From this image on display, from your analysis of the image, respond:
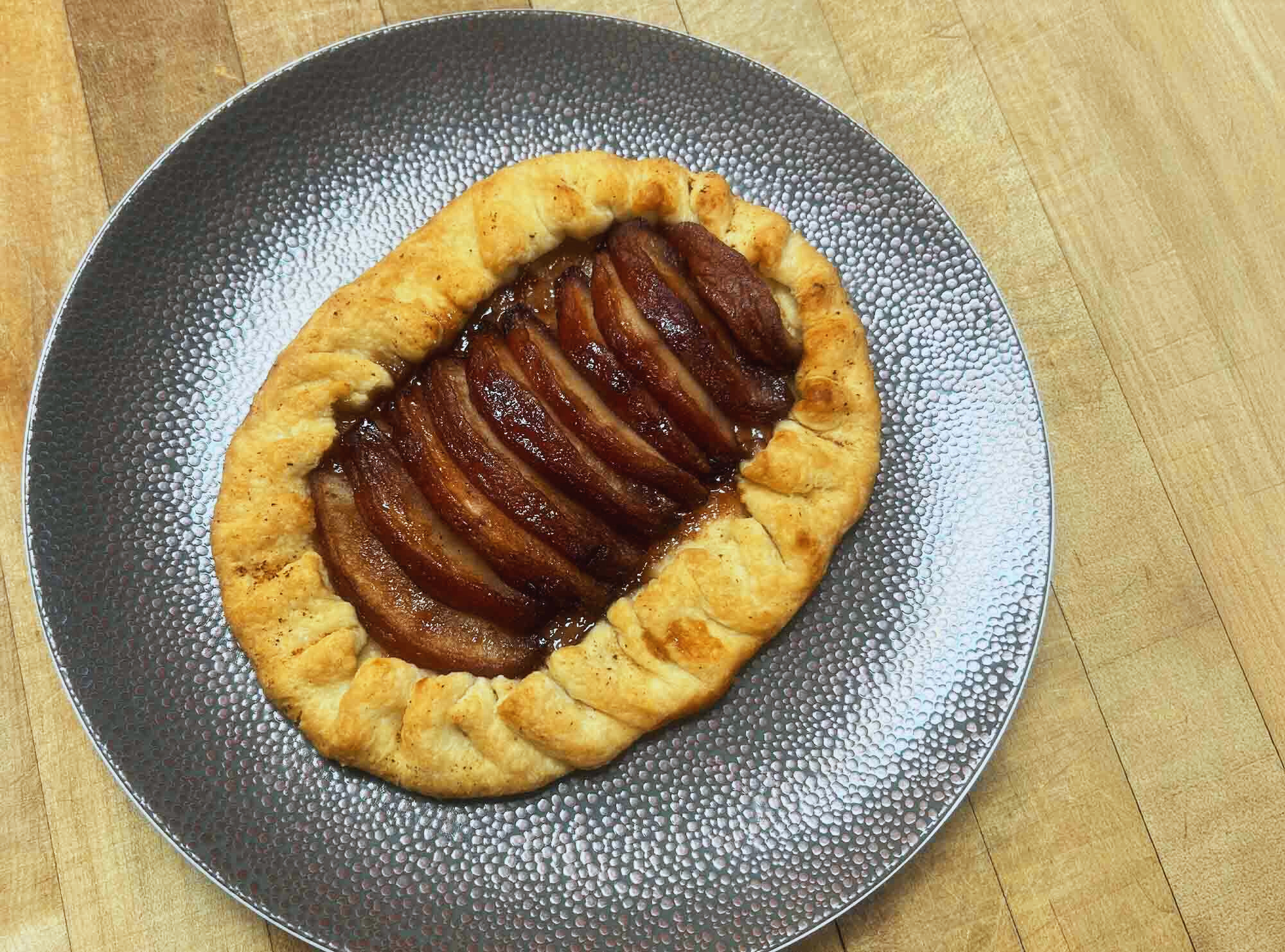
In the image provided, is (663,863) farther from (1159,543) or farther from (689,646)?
(1159,543)

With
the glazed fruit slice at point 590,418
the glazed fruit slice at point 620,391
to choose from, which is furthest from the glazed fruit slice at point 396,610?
the glazed fruit slice at point 620,391

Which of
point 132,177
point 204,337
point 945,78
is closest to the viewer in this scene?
point 204,337

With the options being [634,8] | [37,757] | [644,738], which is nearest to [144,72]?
[634,8]

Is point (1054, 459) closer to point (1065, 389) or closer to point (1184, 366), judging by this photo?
point (1065, 389)

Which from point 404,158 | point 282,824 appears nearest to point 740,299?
point 404,158

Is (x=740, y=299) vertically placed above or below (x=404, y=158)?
below

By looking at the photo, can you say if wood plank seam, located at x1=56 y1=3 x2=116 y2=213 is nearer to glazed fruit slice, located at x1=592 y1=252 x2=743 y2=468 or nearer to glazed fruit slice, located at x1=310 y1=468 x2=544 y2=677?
glazed fruit slice, located at x1=310 y1=468 x2=544 y2=677
